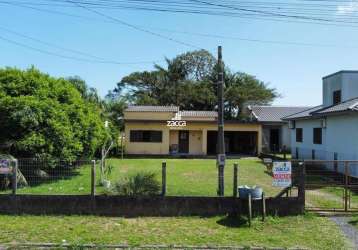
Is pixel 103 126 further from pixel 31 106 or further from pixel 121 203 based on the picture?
pixel 121 203

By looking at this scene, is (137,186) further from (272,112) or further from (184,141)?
(272,112)

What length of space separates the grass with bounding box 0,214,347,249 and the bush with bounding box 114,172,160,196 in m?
0.91

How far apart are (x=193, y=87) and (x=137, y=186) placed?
41.3 m

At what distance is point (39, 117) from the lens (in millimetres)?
14836

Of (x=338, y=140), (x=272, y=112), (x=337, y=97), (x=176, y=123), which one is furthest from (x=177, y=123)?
(x=338, y=140)

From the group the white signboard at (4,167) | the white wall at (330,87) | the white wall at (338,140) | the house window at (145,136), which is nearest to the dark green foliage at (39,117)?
the white signboard at (4,167)

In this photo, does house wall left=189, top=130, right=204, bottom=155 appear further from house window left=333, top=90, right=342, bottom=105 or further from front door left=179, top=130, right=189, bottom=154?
house window left=333, top=90, right=342, bottom=105

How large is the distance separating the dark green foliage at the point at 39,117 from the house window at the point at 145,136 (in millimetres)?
14610

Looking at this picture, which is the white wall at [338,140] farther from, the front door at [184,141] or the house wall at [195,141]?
the front door at [184,141]

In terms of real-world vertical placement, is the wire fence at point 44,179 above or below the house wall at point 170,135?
below

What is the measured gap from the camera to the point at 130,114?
33.6m

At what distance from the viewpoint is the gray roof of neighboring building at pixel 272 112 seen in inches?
1508

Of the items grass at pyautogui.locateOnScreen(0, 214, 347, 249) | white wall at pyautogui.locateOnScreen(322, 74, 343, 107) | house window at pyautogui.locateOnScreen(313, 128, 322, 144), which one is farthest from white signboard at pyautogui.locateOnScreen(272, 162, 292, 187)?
white wall at pyautogui.locateOnScreen(322, 74, 343, 107)

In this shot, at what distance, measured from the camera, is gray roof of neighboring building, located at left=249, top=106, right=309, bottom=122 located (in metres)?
38.3
